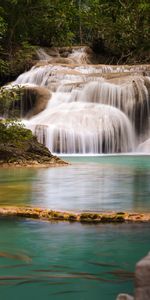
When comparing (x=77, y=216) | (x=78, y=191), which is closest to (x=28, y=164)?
(x=78, y=191)

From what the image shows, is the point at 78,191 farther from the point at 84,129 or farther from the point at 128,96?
the point at 128,96

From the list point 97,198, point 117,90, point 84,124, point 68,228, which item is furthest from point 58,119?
point 68,228

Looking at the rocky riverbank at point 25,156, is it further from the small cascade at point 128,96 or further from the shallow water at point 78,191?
the small cascade at point 128,96

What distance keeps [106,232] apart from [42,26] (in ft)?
132

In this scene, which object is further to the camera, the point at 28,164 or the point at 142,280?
the point at 28,164

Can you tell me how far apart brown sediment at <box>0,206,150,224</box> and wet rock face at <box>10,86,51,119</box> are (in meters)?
20.8

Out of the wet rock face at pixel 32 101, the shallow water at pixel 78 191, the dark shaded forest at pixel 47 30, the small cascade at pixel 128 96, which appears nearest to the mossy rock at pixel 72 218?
the shallow water at pixel 78 191

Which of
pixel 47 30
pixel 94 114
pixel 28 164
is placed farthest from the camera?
pixel 47 30

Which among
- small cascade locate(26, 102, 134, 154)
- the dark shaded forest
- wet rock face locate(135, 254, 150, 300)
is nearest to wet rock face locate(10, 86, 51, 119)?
small cascade locate(26, 102, 134, 154)

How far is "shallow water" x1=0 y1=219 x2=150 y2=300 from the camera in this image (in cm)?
321

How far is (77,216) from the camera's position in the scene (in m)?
5.44

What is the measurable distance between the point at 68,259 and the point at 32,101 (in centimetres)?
2353

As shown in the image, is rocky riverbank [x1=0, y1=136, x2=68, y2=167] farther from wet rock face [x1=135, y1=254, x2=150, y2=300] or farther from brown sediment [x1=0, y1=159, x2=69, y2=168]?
wet rock face [x1=135, y1=254, x2=150, y2=300]

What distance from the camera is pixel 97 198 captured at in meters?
6.89
